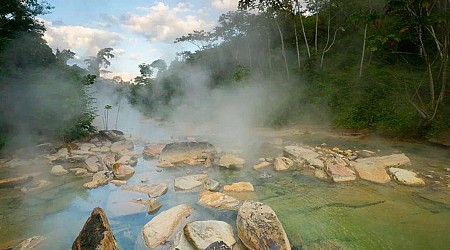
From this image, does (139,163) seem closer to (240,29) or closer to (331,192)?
(331,192)

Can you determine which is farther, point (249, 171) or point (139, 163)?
point (139, 163)

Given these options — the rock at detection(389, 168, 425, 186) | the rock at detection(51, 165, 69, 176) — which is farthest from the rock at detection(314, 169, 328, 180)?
the rock at detection(51, 165, 69, 176)

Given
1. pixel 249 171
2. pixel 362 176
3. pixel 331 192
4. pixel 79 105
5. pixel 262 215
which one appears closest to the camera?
pixel 262 215

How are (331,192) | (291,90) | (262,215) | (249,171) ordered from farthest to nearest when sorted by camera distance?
(291,90) → (249,171) → (331,192) → (262,215)

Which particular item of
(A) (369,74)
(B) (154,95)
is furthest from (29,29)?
(A) (369,74)

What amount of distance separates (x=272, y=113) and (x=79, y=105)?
740cm

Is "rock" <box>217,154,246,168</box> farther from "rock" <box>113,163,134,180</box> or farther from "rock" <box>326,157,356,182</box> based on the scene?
"rock" <box>113,163,134,180</box>

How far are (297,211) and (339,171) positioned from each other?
1.84 metres

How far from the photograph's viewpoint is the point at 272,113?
11.7 meters

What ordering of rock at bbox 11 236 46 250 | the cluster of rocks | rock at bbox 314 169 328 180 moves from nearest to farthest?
rock at bbox 11 236 46 250 → the cluster of rocks → rock at bbox 314 169 328 180

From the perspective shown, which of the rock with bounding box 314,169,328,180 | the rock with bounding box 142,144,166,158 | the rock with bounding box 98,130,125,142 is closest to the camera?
the rock with bounding box 314,169,328,180

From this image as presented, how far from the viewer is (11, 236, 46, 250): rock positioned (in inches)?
125

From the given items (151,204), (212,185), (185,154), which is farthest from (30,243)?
(185,154)

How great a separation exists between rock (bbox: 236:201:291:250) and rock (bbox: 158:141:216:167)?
354 centimetres
